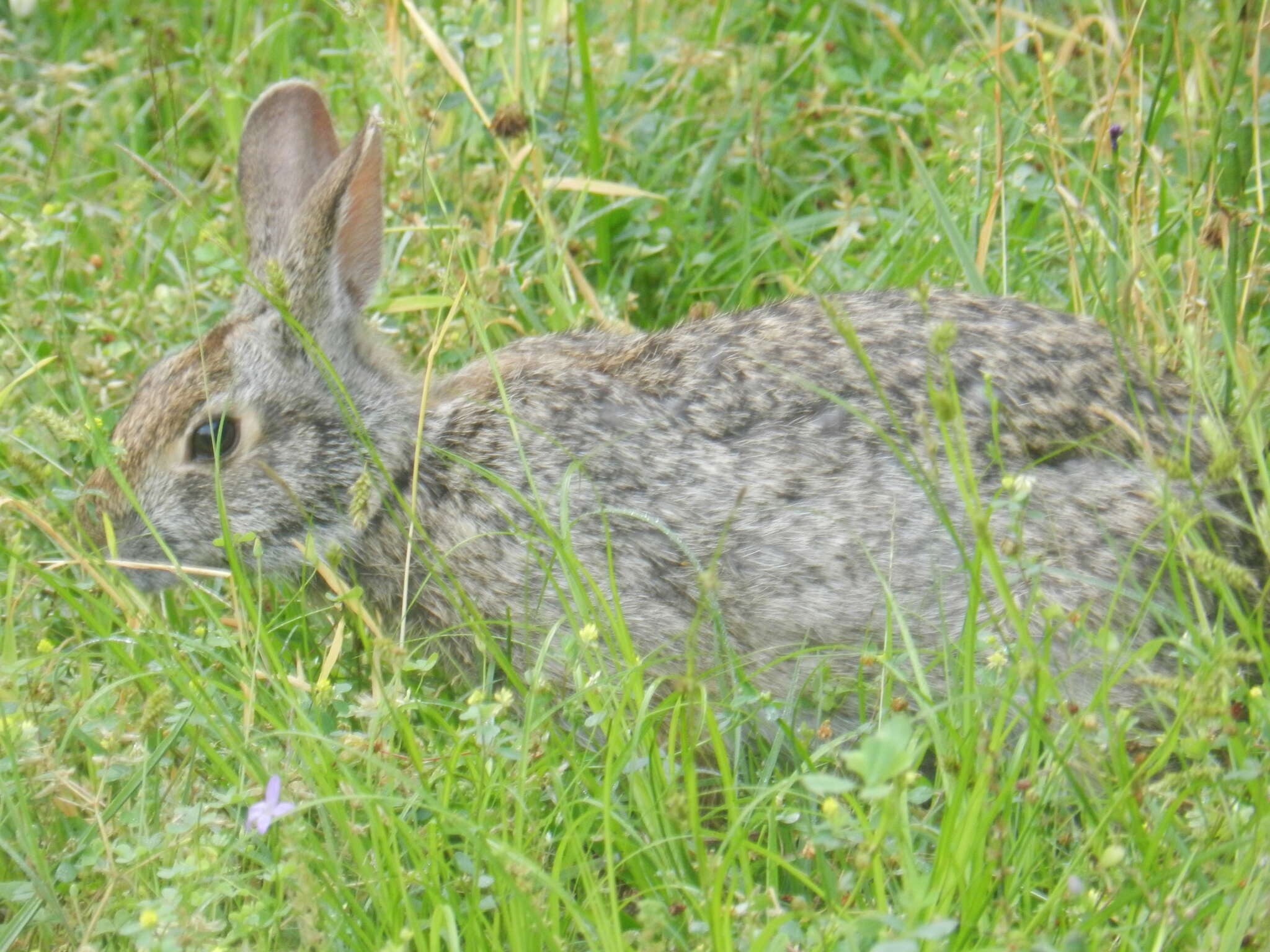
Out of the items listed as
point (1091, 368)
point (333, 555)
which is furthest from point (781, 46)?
point (333, 555)

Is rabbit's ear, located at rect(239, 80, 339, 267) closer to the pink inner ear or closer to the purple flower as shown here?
the pink inner ear

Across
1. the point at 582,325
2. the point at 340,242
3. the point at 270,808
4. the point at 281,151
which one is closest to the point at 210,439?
the point at 340,242

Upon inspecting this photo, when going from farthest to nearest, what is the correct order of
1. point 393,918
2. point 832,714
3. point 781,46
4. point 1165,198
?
point 781,46 < point 1165,198 < point 832,714 < point 393,918

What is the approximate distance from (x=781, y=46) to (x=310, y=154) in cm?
198

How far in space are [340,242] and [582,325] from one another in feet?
3.36

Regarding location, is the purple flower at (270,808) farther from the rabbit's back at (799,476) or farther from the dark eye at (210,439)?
the dark eye at (210,439)

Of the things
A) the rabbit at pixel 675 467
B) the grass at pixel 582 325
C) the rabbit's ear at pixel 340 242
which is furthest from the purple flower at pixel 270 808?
the rabbit's ear at pixel 340 242

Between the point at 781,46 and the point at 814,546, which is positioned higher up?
the point at 781,46

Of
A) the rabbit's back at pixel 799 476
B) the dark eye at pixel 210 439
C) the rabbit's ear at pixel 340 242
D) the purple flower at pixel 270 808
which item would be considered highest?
the rabbit's ear at pixel 340 242

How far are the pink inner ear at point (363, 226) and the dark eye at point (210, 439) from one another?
0.55 metres

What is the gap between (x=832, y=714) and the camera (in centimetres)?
410

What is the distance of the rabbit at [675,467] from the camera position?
4230mm

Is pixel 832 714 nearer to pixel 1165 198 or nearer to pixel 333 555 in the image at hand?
pixel 333 555

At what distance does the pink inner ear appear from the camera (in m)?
4.51
